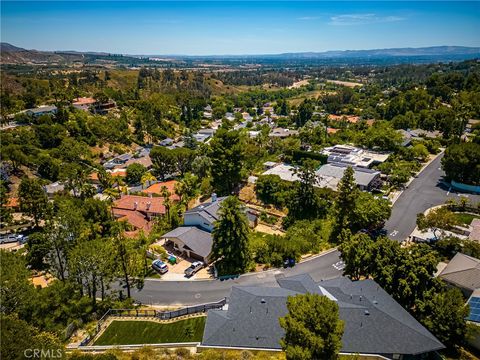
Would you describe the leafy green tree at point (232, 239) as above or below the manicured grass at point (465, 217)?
above

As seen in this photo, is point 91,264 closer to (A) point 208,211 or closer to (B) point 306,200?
(A) point 208,211

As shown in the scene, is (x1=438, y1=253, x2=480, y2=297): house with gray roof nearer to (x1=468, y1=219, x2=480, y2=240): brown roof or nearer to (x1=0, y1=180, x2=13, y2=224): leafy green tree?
(x1=468, y1=219, x2=480, y2=240): brown roof

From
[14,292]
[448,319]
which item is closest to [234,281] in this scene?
[448,319]

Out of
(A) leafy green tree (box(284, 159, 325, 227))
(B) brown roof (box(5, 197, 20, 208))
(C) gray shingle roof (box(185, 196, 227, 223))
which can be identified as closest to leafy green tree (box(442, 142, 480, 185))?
(A) leafy green tree (box(284, 159, 325, 227))

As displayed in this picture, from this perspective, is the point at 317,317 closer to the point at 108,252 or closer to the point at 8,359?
the point at 8,359

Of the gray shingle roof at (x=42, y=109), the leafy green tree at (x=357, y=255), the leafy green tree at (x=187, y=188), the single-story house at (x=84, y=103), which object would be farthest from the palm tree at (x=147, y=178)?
the single-story house at (x=84, y=103)

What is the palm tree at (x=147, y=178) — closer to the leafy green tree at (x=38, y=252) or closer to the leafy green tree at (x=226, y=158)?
the leafy green tree at (x=226, y=158)

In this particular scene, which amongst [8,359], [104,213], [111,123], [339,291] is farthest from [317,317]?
[111,123]
